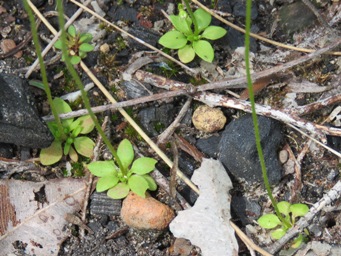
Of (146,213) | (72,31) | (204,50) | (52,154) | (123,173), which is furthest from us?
(72,31)

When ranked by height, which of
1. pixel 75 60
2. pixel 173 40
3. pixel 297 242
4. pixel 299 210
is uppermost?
pixel 173 40

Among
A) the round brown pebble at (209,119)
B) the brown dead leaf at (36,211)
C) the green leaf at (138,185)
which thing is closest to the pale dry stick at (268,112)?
the round brown pebble at (209,119)

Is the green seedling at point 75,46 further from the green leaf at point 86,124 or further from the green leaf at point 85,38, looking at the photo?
the green leaf at point 86,124

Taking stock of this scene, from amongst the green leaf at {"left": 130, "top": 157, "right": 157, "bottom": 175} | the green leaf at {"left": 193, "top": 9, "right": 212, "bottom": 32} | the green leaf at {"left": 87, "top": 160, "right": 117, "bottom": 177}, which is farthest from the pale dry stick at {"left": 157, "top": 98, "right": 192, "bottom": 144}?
the green leaf at {"left": 193, "top": 9, "right": 212, "bottom": 32}

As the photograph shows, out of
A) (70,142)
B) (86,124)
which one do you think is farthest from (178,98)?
(70,142)

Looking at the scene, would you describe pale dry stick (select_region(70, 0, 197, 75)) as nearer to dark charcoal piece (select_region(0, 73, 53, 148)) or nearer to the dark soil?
the dark soil

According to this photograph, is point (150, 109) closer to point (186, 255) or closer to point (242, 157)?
point (242, 157)

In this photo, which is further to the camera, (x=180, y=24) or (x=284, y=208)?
(x=180, y=24)

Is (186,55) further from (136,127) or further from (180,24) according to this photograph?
(136,127)
